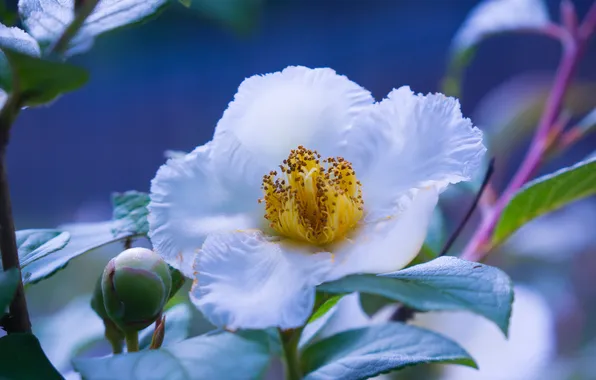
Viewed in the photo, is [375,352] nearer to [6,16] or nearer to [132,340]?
[132,340]

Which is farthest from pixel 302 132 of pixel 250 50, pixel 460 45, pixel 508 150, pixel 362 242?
pixel 250 50

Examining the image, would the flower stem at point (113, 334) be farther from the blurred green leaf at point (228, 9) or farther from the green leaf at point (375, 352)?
the blurred green leaf at point (228, 9)

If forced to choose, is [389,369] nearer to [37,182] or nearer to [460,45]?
[460,45]

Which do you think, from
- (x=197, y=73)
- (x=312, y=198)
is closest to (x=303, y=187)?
(x=312, y=198)

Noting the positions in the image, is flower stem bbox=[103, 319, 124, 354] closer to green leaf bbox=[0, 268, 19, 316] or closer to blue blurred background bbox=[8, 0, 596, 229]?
green leaf bbox=[0, 268, 19, 316]

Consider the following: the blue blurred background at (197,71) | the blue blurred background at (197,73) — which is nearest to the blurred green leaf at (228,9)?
the blue blurred background at (197,73)

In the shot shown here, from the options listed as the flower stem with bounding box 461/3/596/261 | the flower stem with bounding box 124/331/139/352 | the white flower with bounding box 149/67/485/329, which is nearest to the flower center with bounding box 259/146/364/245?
the white flower with bounding box 149/67/485/329

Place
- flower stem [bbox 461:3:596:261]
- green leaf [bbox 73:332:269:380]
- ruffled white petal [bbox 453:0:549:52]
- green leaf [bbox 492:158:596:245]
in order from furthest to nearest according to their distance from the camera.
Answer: ruffled white petal [bbox 453:0:549:52] → flower stem [bbox 461:3:596:261] → green leaf [bbox 492:158:596:245] → green leaf [bbox 73:332:269:380]
